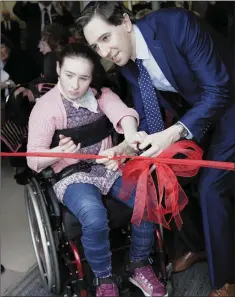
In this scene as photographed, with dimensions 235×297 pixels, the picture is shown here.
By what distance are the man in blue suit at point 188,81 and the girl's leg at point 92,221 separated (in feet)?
0.98

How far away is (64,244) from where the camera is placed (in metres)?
1.64

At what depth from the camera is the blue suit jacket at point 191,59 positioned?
1.33m

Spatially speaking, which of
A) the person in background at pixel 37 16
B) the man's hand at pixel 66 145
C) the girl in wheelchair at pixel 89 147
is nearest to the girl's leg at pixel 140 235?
the girl in wheelchair at pixel 89 147

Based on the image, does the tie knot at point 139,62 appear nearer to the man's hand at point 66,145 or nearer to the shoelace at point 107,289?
the man's hand at point 66,145

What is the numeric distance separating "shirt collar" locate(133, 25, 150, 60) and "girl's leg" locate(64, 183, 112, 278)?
512mm

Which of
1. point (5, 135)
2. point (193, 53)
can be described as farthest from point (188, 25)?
point (5, 135)

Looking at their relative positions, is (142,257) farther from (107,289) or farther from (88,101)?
(88,101)

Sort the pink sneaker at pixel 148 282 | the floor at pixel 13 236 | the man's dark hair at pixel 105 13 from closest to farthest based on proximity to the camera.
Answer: the man's dark hair at pixel 105 13
the pink sneaker at pixel 148 282
the floor at pixel 13 236

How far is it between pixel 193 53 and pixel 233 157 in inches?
16.4

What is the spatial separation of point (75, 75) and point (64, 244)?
2.19ft

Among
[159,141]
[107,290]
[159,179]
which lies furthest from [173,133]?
[107,290]

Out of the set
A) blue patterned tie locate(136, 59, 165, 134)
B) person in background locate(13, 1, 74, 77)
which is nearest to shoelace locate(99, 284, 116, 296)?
blue patterned tie locate(136, 59, 165, 134)

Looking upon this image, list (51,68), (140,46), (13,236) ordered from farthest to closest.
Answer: (13,236)
(51,68)
(140,46)

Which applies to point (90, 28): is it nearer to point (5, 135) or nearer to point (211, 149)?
point (211, 149)
